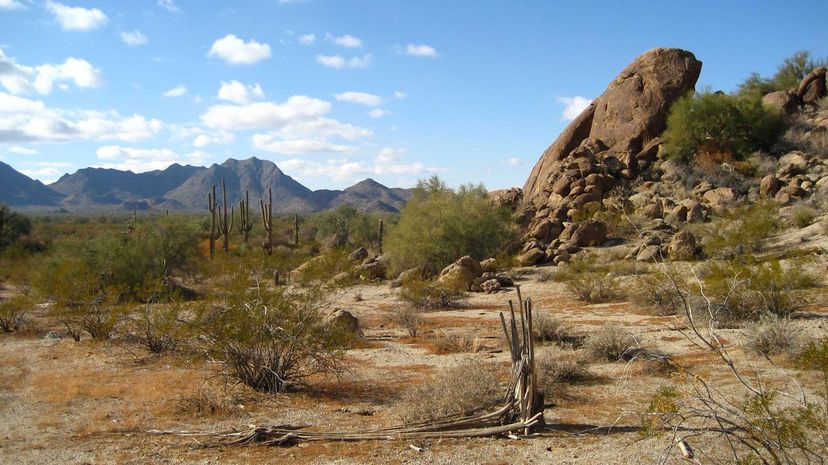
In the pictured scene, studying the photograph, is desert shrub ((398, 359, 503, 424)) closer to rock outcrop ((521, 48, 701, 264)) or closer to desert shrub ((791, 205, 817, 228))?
desert shrub ((791, 205, 817, 228))

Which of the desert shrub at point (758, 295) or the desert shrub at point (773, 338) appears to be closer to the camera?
the desert shrub at point (773, 338)

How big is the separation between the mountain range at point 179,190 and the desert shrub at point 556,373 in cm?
13259

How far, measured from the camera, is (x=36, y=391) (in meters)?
10.4

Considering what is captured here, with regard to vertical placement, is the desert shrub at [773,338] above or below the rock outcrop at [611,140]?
below

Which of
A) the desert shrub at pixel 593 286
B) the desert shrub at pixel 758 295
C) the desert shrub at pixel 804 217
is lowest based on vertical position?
the desert shrub at pixel 593 286

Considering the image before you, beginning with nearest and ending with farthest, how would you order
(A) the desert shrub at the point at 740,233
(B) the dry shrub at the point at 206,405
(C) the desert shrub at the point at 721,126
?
(B) the dry shrub at the point at 206,405 < (A) the desert shrub at the point at 740,233 < (C) the desert shrub at the point at 721,126

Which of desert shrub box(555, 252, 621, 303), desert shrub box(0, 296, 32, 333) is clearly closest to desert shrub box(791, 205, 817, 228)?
desert shrub box(555, 252, 621, 303)

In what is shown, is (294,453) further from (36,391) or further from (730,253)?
(730,253)

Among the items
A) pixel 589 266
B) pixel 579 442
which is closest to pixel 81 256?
pixel 589 266

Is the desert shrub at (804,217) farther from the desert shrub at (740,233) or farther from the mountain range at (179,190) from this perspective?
the mountain range at (179,190)

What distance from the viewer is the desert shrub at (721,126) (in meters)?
32.9

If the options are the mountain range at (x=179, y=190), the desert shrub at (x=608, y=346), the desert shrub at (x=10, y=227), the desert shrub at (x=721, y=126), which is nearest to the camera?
the desert shrub at (x=608, y=346)

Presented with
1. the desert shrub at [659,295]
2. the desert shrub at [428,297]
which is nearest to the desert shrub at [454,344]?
the desert shrub at [659,295]

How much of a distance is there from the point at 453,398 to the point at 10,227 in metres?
43.7
